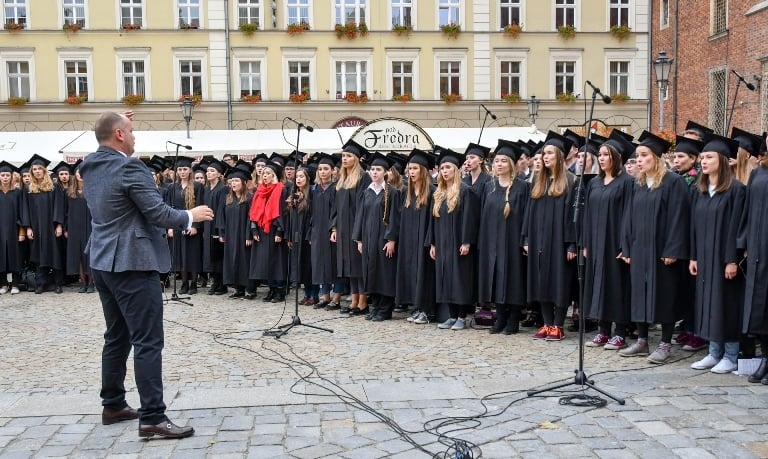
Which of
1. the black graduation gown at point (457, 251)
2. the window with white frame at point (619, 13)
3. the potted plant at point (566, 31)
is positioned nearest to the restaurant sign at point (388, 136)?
the black graduation gown at point (457, 251)

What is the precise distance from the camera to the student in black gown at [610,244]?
29.3ft

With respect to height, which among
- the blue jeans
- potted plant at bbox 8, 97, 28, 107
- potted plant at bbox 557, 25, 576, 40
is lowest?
the blue jeans

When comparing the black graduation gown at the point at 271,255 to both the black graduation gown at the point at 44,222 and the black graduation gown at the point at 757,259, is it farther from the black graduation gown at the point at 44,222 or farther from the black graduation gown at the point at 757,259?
the black graduation gown at the point at 757,259

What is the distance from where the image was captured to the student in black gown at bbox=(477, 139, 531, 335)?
9992 millimetres

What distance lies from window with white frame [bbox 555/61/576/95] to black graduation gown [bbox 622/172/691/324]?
30094 millimetres

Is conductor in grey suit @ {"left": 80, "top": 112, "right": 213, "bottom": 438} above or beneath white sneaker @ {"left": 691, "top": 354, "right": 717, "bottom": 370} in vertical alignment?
above

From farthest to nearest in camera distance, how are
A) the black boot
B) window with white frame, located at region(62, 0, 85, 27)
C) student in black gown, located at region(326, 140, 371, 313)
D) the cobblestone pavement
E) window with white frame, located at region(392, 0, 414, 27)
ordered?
window with white frame, located at region(392, 0, 414, 27) → window with white frame, located at region(62, 0, 85, 27) → student in black gown, located at region(326, 140, 371, 313) → the black boot → the cobblestone pavement

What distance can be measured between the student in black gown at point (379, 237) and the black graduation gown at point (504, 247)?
58.5 inches

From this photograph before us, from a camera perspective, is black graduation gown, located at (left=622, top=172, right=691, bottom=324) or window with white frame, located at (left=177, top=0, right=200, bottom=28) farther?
window with white frame, located at (left=177, top=0, right=200, bottom=28)

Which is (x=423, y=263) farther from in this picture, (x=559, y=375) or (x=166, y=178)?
(x=166, y=178)

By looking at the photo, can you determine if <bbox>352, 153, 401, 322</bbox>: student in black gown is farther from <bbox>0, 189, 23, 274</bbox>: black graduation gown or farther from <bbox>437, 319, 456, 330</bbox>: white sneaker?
<bbox>0, 189, 23, 274</bbox>: black graduation gown

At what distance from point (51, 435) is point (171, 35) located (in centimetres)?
3240

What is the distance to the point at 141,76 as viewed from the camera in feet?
119

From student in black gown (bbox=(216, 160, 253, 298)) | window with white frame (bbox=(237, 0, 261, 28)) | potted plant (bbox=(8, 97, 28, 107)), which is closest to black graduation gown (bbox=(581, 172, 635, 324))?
student in black gown (bbox=(216, 160, 253, 298))
